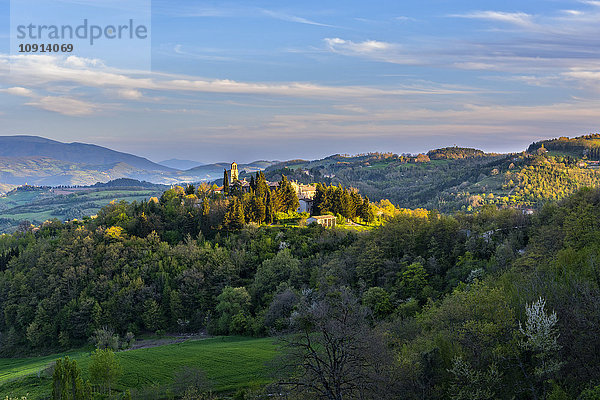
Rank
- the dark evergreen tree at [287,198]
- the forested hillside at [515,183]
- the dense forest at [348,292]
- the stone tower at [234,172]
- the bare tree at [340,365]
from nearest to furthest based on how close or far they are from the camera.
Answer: the bare tree at [340,365] < the dense forest at [348,292] < the dark evergreen tree at [287,198] < the stone tower at [234,172] < the forested hillside at [515,183]

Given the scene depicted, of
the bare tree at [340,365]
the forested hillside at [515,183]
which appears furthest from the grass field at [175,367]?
the forested hillside at [515,183]

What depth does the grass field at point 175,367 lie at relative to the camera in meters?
42.1

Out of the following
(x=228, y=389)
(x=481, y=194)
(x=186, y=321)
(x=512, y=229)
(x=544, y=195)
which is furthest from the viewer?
(x=481, y=194)

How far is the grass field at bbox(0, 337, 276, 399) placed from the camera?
4206cm

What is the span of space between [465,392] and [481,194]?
13602 centimetres

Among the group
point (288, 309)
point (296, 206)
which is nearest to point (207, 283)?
point (288, 309)

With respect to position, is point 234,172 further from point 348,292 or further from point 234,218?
point 348,292

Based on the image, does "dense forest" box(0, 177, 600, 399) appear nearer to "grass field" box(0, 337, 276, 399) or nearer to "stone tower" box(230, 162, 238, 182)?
"grass field" box(0, 337, 276, 399)

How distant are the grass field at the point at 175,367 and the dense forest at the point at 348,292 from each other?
5469 mm

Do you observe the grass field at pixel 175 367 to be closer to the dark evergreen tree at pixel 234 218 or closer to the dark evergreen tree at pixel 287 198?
the dark evergreen tree at pixel 234 218

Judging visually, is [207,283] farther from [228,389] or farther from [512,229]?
[512,229]

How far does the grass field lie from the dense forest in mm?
5469

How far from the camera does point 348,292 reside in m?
53.3

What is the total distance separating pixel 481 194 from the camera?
492 feet
